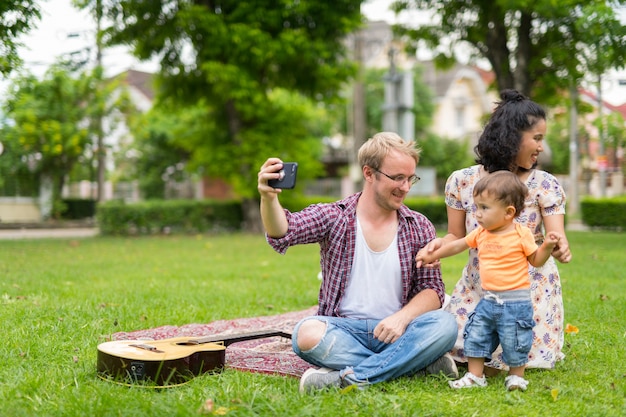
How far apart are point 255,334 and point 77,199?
25.0 metres

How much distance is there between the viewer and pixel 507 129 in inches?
150

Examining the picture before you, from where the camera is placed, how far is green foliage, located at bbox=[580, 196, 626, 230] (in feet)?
60.0

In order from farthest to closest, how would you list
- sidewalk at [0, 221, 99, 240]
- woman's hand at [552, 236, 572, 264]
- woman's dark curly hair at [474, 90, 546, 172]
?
sidewalk at [0, 221, 99, 240]
woman's dark curly hair at [474, 90, 546, 172]
woman's hand at [552, 236, 572, 264]

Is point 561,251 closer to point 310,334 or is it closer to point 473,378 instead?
point 473,378

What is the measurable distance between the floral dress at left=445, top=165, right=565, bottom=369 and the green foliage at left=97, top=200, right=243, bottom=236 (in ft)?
51.3

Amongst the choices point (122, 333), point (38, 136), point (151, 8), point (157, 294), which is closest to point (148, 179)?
point (38, 136)

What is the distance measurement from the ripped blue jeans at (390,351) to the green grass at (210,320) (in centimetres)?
9

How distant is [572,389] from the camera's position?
3498 millimetres

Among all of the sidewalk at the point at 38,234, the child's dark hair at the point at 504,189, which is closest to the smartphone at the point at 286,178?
the child's dark hair at the point at 504,189

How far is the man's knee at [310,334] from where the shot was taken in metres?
3.60

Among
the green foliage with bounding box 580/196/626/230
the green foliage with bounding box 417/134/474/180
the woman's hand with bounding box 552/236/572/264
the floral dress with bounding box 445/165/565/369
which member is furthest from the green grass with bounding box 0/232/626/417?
the green foliage with bounding box 417/134/474/180

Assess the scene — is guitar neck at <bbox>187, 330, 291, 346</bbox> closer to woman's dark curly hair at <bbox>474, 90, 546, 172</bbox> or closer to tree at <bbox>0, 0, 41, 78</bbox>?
woman's dark curly hair at <bbox>474, 90, 546, 172</bbox>

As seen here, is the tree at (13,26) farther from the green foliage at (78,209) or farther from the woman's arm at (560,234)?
the green foliage at (78,209)

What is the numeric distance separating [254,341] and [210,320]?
1.00 meters
